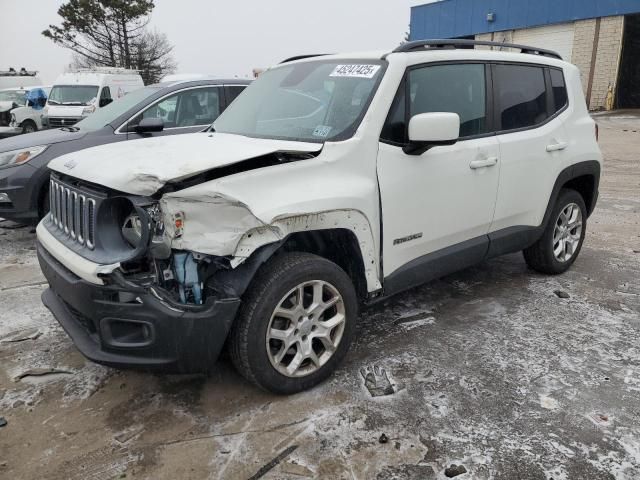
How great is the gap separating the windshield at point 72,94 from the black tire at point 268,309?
15.2 metres

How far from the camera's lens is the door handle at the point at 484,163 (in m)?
3.56

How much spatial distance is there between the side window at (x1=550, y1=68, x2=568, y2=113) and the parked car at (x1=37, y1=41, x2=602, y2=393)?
218mm

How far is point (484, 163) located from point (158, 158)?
2.15 meters

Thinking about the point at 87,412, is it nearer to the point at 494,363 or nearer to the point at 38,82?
the point at 494,363

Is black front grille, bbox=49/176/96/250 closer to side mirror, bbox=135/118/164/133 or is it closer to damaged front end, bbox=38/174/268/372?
damaged front end, bbox=38/174/268/372

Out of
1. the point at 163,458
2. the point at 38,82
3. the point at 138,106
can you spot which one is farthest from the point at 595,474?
the point at 38,82

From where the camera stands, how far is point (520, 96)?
4.06 meters

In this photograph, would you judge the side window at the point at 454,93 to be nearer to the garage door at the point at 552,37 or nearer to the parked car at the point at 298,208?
the parked car at the point at 298,208

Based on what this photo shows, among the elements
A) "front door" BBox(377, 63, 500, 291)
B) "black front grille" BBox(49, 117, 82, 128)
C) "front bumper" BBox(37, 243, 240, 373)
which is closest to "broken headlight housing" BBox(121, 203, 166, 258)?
"front bumper" BBox(37, 243, 240, 373)

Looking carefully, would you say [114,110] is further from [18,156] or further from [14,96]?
[14,96]

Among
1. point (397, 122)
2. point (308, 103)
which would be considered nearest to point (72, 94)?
point (308, 103)

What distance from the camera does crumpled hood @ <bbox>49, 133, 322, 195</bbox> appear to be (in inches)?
95.7

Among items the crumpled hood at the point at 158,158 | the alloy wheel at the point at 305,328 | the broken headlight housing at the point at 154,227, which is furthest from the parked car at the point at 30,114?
the alloy wheel at the point at 305,328

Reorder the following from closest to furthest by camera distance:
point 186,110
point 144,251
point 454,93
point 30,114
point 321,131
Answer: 1. point 144,251
2. point 321,131
3. point 454,93
4. point 186,110
5. point 30,114
